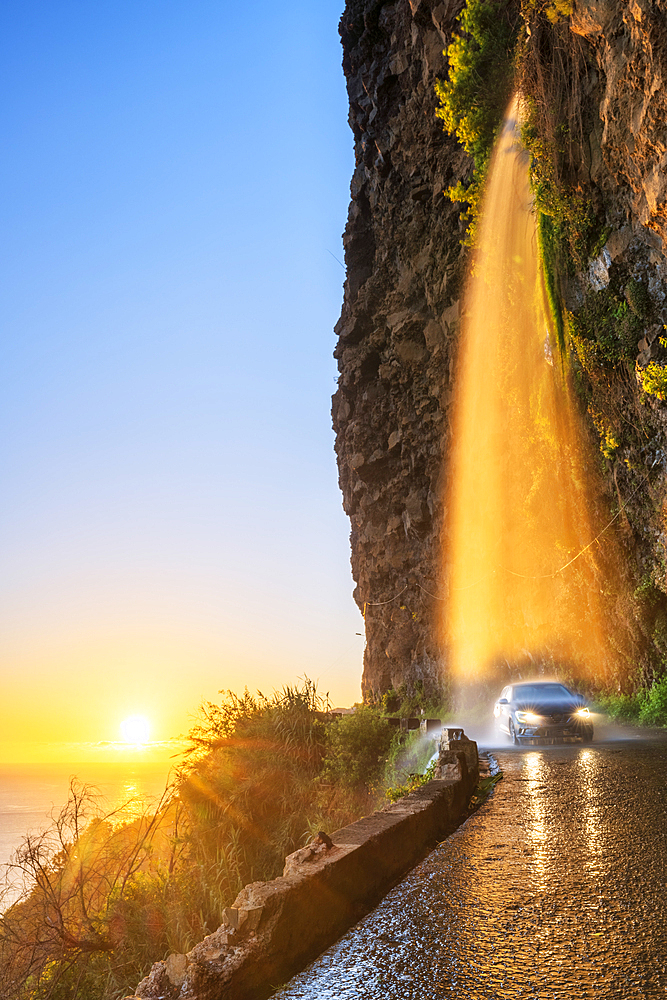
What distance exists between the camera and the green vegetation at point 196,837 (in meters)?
11.1

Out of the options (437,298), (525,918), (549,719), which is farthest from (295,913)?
(437,298)

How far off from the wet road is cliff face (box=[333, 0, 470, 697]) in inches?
1043

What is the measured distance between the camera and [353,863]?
4.56 m

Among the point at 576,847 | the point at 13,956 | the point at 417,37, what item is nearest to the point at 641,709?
the point at 576,847

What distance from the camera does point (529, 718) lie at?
13273 millimetres

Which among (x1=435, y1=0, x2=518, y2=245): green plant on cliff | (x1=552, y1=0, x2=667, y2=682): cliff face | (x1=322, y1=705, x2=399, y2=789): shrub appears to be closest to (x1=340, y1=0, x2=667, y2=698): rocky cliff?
(x1=552, y1=0, x2=667, y2=682): cliff face

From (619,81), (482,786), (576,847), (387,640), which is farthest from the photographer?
(387,640)

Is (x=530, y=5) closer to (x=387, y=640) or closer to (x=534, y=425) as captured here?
(x=534, y=425)

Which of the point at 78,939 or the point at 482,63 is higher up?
the point at 482,63

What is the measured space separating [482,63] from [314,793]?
77.8 feet

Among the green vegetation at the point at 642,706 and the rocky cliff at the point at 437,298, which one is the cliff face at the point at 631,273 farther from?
the green vegetation at the point at 642,706

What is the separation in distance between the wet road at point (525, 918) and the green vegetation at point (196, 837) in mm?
5082

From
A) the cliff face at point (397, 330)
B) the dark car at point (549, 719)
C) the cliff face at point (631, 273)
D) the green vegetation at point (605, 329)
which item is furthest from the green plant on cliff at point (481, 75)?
the dark car at point (549, 719)

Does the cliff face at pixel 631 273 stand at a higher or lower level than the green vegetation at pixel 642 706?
higher
